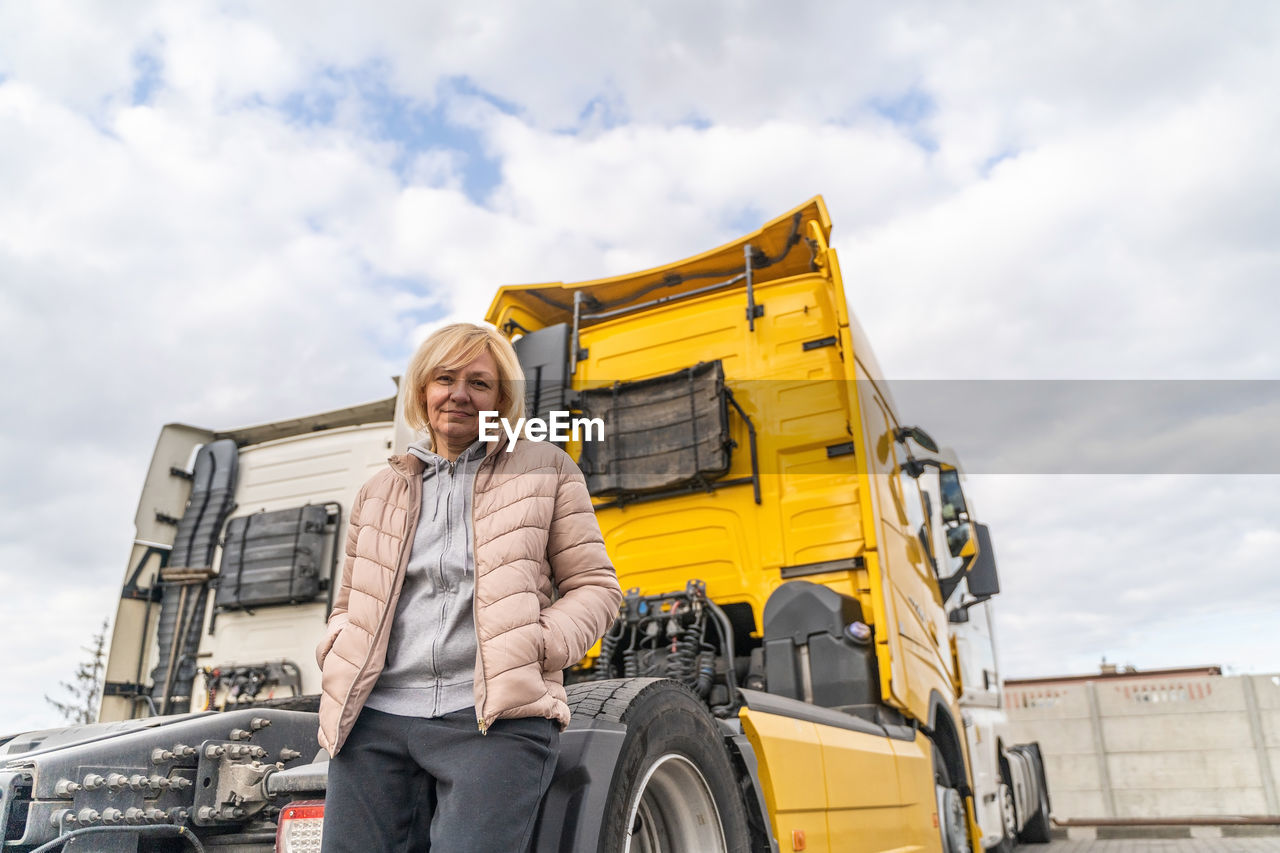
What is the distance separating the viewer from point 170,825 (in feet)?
6.97

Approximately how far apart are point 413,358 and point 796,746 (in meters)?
1.75

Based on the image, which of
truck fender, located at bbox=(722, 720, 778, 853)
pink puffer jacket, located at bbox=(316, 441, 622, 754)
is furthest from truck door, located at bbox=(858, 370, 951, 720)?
pink puffer jacket, located at bbox=(316, 441, 622, 754)

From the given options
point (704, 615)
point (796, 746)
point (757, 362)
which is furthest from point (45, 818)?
point (757, 362)

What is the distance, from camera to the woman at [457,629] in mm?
1523

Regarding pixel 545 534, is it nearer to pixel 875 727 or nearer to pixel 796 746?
pixel 796 746

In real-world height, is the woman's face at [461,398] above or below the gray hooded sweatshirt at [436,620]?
above

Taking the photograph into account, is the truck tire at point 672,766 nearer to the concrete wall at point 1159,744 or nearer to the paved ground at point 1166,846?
the paved ground at point 1166,846

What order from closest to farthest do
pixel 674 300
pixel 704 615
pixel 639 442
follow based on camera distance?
pixel 704 615
pixel 639 442
pixel 674 300

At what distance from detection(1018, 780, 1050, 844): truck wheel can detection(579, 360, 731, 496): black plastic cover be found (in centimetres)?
697

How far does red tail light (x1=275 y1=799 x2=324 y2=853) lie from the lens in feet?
6.42

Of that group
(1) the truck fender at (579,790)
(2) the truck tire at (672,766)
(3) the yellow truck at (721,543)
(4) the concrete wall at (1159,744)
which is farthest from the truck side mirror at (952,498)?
(4) the concrete wall at (1159,744)

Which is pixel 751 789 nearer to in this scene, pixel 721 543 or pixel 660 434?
pixel 721 543

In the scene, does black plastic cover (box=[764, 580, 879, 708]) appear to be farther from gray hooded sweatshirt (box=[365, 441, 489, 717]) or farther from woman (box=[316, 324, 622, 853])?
gray hooded sweatshirt (box=[365, 441, 489, 717])

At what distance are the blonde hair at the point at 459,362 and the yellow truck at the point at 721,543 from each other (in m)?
1.03
